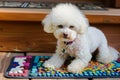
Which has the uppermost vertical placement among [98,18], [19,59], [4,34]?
[98,18]

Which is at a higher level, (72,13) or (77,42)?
(72,13)

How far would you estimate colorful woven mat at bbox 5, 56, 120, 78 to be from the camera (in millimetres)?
1432

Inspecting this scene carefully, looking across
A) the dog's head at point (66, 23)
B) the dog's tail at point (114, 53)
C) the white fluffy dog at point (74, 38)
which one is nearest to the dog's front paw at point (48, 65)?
the white fluffy dog at point (74, 38)

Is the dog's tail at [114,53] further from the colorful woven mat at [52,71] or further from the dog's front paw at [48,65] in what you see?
the dog's front paw at [48,65]

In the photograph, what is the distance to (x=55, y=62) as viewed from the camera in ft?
4.99

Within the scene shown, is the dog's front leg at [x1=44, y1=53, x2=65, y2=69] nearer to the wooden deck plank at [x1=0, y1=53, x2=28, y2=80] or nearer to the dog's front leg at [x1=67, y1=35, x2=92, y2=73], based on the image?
the dog's front leg at [x1=67, y1=35, x2=92, y2=73]

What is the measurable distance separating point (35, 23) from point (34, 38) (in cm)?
11

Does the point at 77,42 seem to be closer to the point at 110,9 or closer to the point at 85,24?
the point at 85,24

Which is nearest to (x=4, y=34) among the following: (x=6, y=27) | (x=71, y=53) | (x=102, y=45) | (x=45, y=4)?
(x=6, y=27)

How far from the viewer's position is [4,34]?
5.97 feet

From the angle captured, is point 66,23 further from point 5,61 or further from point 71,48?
point 5,61

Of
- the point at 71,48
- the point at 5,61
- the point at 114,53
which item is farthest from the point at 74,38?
the point at 5,61

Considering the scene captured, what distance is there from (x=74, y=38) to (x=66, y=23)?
11 cm

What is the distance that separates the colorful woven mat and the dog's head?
0.65ft
